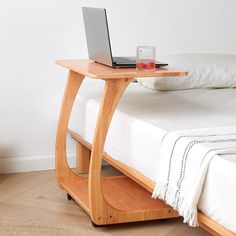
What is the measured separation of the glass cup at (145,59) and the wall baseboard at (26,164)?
114cm

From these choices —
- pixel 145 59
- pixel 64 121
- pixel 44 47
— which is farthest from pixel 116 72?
pixel 44 47

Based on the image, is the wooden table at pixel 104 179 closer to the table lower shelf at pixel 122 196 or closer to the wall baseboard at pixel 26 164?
the table lower shelf at pixel 122 196

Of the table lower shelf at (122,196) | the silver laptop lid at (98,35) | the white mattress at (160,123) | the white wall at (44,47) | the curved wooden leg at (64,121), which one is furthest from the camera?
the white wall at (44,47)

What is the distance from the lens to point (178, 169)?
2053 mm

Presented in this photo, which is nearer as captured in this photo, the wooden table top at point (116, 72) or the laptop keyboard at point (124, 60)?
the wooden table top at point (116, 72)

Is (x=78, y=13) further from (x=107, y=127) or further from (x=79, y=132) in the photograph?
(x=107, y=127)

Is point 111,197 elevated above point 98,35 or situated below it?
below

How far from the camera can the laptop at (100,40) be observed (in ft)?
8.06

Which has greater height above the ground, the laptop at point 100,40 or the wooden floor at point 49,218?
the laptop at point 100,40

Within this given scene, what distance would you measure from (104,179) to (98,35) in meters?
0.73

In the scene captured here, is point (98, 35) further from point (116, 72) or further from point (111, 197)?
point (111, 197)

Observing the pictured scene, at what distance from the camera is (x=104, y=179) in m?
2.91

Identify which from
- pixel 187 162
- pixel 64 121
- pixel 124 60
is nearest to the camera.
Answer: pixel 187 162

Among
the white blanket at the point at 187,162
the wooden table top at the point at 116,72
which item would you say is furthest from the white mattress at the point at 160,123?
the wooden table top at the point at 116,72
